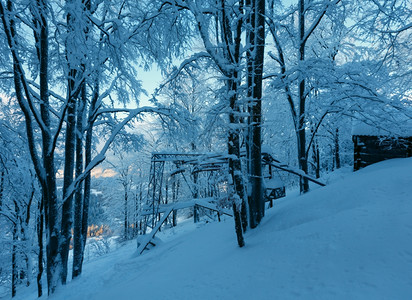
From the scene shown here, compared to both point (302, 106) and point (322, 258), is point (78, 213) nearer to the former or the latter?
point (322, 258)

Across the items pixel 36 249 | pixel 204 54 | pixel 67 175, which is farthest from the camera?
pixel 36 249

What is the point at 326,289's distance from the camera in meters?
1.80

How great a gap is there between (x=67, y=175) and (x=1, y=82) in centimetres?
376

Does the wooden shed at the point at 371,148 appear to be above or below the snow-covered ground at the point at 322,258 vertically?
above

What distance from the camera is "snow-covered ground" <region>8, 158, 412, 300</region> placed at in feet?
5.79

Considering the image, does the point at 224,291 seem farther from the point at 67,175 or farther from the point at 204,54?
the point at 67,175

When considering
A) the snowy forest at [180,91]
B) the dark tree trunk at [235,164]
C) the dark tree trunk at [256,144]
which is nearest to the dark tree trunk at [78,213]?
the snowy forest at [180,91]

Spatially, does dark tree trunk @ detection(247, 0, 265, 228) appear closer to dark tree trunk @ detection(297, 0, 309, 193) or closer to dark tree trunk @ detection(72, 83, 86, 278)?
dark tree trunk @ detection(297, 0, 309, 193)

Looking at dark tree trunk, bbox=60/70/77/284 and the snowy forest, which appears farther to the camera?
dark tree trunk, bbox=60/70/77/284

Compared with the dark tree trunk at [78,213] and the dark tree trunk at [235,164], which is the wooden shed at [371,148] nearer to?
the dark tree trunk at [235,164]

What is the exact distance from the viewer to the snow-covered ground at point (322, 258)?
176cm

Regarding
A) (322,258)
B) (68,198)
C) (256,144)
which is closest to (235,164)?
(256,144)

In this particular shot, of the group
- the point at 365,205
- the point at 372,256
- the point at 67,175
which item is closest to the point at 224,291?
the point at 372,256

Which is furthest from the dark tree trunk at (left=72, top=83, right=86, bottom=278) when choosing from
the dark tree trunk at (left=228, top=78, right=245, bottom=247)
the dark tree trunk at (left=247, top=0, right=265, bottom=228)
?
the dark tree trunk at (left=247, top=0, right=265, bottom=228)
